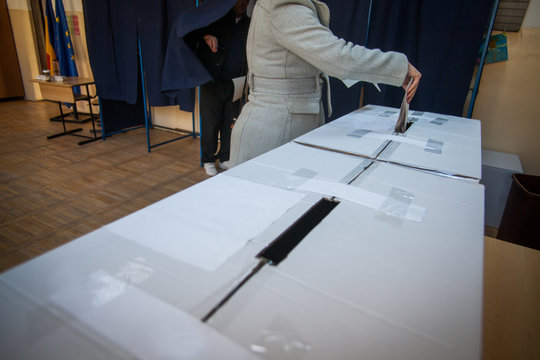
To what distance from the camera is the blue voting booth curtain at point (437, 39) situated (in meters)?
2.06

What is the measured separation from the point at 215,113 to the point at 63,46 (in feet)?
8.59

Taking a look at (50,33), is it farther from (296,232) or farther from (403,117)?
(296,232)

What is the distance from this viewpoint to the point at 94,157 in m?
3.04

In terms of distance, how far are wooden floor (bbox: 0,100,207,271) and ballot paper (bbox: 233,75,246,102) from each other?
70cm

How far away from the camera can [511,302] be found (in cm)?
88

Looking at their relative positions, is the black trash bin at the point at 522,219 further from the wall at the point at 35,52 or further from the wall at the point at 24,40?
the wall at the point at 24,40

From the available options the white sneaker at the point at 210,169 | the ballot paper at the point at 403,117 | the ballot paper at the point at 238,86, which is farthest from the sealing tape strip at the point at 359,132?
the white sneaker at the point at 210,169

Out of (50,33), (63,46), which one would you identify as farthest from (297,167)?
(50,33)

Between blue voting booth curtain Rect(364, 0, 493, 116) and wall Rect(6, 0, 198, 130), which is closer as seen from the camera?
blue voting booth curtain Rect(364, 0, 493, 116)

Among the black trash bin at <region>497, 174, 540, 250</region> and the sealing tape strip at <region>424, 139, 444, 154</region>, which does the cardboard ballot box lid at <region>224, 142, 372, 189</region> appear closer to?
the sealing tape strip at <region>424, 139, 444, 154</region>

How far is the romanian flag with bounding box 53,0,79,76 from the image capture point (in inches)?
151

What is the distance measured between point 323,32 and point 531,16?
190cm

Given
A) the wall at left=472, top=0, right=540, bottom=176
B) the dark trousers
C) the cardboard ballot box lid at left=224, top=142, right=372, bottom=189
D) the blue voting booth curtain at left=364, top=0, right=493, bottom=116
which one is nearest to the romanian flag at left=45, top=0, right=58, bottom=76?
the dark trousers

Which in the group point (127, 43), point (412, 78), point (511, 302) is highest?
point (127, 43)
